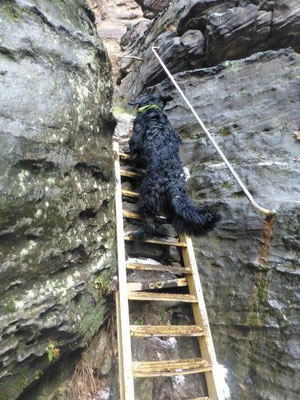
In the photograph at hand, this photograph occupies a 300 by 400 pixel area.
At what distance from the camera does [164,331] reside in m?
3.21

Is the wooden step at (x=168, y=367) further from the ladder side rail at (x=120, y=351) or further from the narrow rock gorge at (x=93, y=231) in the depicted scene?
the narrow rock gorge at (x=93, y=231)

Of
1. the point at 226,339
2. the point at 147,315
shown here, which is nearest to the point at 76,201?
the point at 147,315

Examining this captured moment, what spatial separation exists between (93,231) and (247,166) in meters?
2.49

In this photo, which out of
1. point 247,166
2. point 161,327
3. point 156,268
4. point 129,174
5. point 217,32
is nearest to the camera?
point 161,327

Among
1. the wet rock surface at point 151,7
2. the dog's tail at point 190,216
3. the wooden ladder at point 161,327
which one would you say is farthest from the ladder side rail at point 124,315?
the wet rock surface at point 151,7

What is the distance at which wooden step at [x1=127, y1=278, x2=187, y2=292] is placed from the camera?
346 centimetres

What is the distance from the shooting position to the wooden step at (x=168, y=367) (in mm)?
2859

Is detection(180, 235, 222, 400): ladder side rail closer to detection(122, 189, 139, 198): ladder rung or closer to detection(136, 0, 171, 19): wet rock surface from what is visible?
detection(122, 189, 139, 198): ladder rung

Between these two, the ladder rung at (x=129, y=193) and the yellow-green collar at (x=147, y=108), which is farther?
the yellow-green collar at (x=147, y=108)

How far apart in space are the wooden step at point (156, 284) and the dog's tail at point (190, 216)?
619mm

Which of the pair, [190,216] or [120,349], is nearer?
[120,349]

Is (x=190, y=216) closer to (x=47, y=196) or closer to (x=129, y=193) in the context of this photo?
(x=129, y=193)

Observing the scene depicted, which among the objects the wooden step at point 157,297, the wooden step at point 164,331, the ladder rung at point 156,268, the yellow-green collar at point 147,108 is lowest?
the wooden step at point 164,331

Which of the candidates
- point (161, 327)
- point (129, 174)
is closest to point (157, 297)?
point (161, 327)
